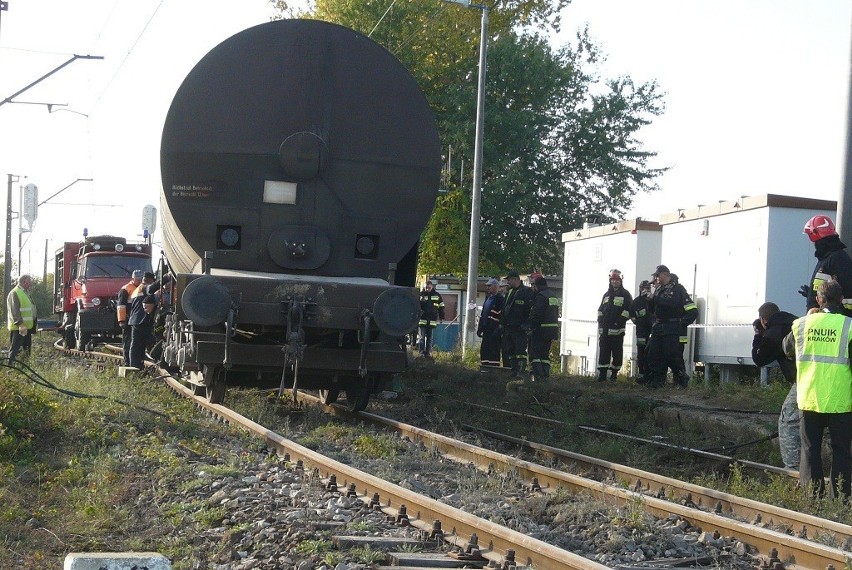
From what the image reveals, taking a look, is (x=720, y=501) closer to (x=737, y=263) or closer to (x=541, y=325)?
(x=737, y=263)

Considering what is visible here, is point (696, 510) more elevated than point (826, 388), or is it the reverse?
point (826, 388)

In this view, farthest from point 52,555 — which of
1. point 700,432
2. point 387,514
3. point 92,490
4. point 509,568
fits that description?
point 700,432

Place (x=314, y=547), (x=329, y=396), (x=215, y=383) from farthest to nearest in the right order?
1. (x=329, y=396)
2. (x=215, y=383)
3. (x=314, y=547)

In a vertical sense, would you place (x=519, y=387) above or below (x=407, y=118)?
below

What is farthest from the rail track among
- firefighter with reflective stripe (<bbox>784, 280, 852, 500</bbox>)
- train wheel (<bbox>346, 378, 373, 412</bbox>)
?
train wheel (<bbox>346, 378, 373, 412</bbox>)

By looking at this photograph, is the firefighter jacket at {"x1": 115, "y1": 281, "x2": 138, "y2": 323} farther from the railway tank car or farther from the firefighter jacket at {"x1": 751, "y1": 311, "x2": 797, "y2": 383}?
the firefighter jacket at {"x1": 751, "y1": 311, "x2": 797, "y2": 383}

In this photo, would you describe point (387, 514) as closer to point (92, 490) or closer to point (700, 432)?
point (92, 490)

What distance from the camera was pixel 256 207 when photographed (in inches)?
414

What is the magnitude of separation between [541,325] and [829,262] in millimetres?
8642

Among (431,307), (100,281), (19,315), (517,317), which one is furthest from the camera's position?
(100,281)

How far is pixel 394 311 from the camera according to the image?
1008 cm

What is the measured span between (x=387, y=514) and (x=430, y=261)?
21851 mm

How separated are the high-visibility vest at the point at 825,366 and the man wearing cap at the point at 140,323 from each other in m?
10.4

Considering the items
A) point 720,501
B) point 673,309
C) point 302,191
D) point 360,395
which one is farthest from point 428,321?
point 720,501
